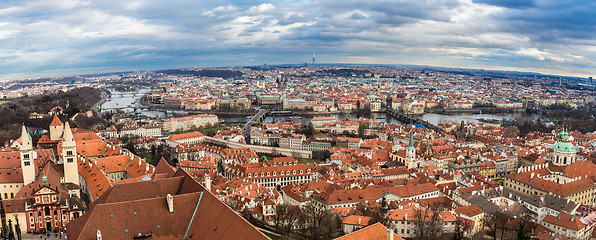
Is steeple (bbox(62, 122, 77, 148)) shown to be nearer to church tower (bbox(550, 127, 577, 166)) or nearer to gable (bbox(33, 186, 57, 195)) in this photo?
gable (bbox(33, 186, 57, 195))

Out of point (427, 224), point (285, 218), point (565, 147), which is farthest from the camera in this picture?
point (565, 147)

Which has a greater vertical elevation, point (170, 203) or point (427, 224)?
point (170, 203)

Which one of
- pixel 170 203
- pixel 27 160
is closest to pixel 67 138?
pixel 27 160

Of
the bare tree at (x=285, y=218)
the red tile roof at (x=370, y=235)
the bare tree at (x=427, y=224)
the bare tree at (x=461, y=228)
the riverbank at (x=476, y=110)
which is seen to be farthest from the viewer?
the riverbank at (x=476, y=110)

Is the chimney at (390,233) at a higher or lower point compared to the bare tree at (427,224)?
higher

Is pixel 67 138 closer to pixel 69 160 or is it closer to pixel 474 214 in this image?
pixel 69 160

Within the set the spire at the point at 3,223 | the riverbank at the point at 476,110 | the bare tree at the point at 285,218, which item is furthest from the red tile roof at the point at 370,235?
the riverbank at the point at 476,110

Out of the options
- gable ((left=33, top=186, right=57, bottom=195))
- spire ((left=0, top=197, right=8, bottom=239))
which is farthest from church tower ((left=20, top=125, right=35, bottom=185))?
gable ((left=33, top=186, right=57, bottom=195))

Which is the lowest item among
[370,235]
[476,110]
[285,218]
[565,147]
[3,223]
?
[476,110]

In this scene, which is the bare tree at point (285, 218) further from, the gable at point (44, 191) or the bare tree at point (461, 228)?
the gable at point (44, 191)

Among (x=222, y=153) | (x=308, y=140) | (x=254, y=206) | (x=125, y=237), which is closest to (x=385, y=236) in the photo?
(x=125, y=237)
